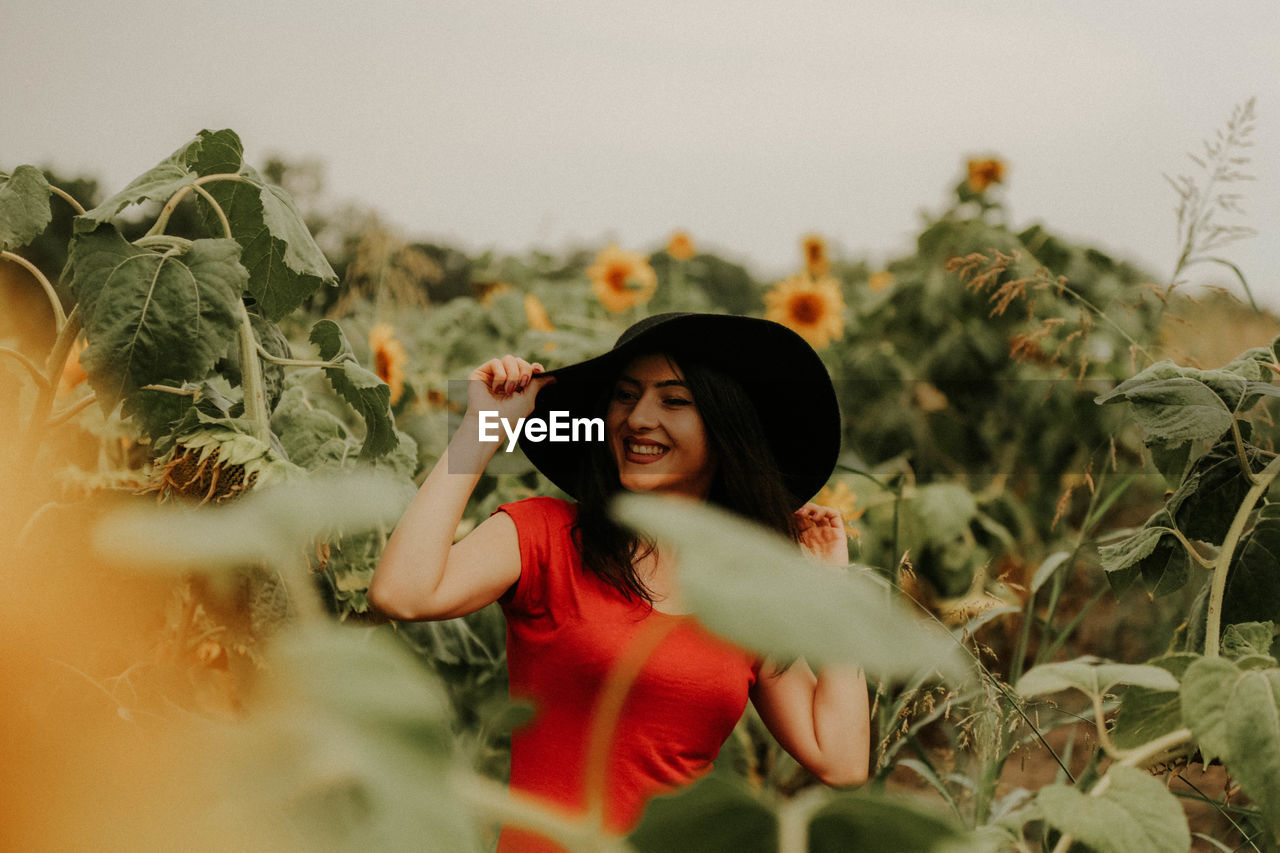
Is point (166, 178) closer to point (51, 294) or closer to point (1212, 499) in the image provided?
point (51, 294)

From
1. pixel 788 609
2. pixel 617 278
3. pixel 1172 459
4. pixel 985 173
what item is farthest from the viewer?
pixel 985 173

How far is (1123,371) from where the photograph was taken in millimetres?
2957

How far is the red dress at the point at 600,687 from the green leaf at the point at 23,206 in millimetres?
674

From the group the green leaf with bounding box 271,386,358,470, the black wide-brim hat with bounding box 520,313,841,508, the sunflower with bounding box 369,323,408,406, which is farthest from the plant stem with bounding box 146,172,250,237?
the sunflower with bounding box 369,323,408,406

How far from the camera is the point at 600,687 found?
1.24 meters

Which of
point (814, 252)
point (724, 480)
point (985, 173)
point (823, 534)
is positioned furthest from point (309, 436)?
point (814, 252)

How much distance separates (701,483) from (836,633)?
4.15 ft

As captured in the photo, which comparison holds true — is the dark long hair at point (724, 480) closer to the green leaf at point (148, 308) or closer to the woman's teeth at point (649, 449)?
the woman's teeth at point (649, 449)

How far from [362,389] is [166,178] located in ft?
0.84

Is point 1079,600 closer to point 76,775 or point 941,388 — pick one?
point 941,388

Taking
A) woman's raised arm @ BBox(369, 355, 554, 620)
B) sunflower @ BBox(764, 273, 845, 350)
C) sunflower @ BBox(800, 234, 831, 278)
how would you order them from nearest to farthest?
woman's raised arm @ BBox(369, 355, 554, 620) → sunflower @ BBox(764, 273, 845, 350) → sunflower @ BBox(800, 234, 831, 278)

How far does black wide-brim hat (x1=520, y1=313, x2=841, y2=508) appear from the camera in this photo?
1.35 meters

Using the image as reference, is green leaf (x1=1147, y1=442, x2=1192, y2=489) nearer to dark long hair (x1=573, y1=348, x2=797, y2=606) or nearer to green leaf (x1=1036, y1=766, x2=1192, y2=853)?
dark long hair (x1=573, y1=348, x2=797, y2=606)

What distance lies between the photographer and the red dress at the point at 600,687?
1221 mm
